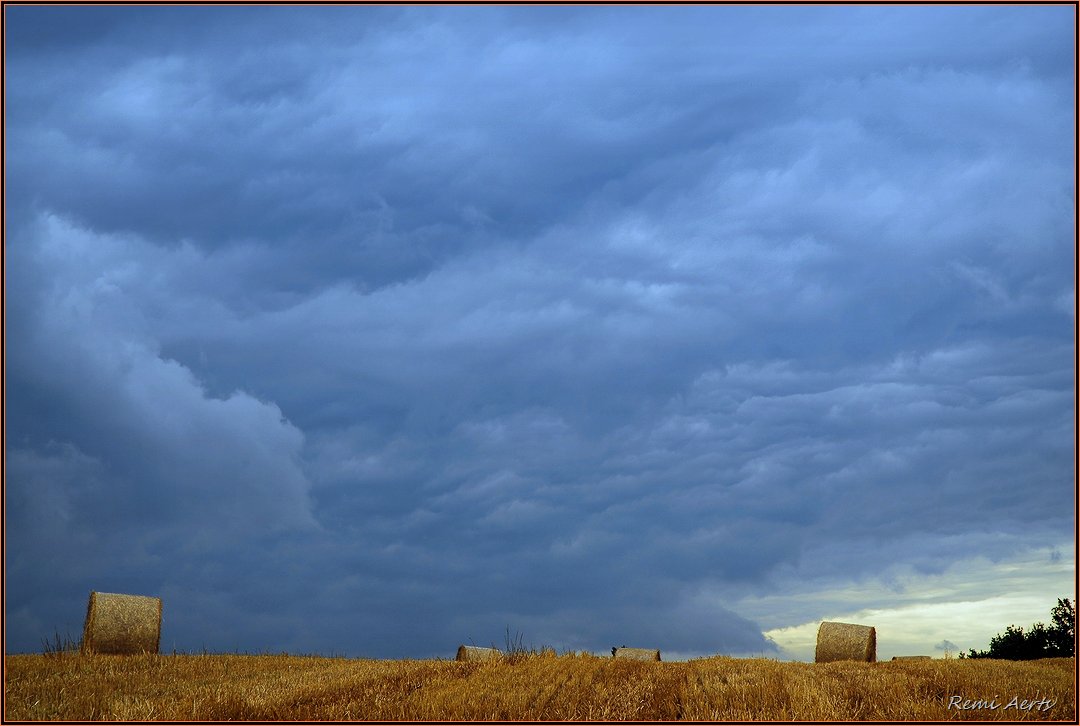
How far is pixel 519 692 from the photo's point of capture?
1241 cm

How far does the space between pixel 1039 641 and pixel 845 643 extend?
2704 centimetres

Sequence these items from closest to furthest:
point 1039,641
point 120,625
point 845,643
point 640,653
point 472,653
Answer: point 120,625
point 472,653
point 845,643
point 640,653
point 1039,641

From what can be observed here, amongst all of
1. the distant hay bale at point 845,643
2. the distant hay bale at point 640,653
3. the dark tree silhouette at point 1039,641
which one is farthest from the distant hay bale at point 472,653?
the dark tree silhouette at point 1039,641

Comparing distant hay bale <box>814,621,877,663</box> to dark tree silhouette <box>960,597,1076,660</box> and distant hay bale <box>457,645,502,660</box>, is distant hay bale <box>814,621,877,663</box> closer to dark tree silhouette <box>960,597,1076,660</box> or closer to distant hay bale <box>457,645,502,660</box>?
distant hay bale <box>457,645,502,660</box>

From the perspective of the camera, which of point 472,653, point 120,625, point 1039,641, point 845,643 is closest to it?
point 120,625

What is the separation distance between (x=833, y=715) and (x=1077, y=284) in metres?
6.22

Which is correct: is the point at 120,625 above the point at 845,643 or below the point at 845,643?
above

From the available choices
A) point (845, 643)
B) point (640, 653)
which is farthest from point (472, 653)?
point (845, 643)

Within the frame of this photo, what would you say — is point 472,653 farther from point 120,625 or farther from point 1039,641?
point 1039,641

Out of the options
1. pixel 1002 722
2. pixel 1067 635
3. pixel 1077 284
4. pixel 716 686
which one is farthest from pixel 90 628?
pixel 1067 635

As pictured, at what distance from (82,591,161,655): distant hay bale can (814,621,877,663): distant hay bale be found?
1862 centimetres

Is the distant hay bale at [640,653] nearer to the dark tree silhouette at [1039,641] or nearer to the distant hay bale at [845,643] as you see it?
the distant hay bale at [845,643]

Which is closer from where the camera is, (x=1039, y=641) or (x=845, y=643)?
(x=845, y=643)

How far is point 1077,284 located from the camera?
11.8 meters
